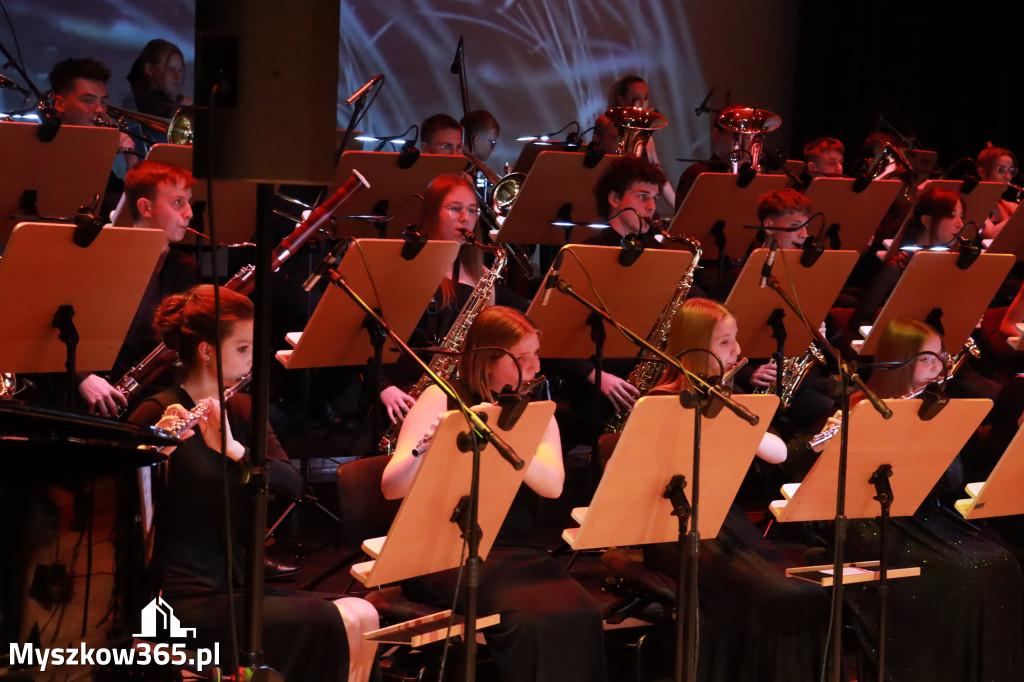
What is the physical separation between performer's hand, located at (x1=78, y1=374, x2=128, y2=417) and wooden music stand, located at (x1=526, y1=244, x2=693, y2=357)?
1.42m

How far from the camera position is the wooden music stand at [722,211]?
494 cm

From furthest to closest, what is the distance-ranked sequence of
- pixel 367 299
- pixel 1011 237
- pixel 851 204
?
pixel 1011 237
pixel 851 204
pixel 367 299

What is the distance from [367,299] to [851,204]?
264cm

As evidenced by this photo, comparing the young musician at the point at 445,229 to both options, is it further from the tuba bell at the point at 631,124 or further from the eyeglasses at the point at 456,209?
the tuba bell at the point at 631,124

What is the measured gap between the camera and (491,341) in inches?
124

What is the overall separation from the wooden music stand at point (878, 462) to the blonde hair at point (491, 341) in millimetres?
831

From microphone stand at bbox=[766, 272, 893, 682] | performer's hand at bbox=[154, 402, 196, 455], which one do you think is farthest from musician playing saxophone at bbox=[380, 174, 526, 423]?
microphone stand at bbox=[766, 272, 893, 682]

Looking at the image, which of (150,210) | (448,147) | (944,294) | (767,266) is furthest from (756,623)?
(448,147)

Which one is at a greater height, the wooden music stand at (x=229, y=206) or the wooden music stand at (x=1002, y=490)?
the wooden music stand at (x=229, y=206)

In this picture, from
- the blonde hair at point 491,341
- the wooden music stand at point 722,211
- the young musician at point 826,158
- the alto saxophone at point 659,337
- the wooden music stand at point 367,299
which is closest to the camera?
the blonde hair at point 491,341

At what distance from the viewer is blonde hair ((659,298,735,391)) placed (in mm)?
3506

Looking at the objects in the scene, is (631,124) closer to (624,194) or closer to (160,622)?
(624,194)

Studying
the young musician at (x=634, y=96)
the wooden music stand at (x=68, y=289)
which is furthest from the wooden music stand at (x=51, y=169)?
the young musician at (x=634, y=96)

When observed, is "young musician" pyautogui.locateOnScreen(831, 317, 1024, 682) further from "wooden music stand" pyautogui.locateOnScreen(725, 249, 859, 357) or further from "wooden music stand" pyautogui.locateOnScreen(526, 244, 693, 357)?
"wooden music stand" pyautogui.locateOnScreen(526, 244, 693, 357)
